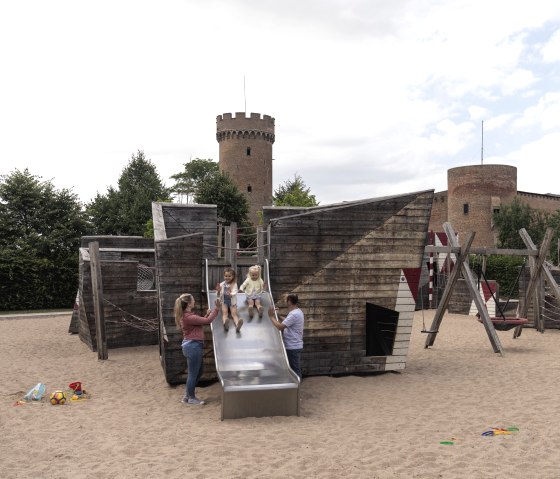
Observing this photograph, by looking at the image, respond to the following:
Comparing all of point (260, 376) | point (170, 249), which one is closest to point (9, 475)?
point (260, 376)

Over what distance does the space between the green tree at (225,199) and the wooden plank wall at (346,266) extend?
29580 mm

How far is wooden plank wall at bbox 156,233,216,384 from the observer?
10.1m

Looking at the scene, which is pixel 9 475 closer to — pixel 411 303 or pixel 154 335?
pixel 411 303

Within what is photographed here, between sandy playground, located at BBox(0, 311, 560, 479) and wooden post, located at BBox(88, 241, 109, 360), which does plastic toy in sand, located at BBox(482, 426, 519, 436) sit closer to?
sandy playground, located at BBox(0, 311, 560, 479)

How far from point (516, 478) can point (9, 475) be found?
5.19 metres

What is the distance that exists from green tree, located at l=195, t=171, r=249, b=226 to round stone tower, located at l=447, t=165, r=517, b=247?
1858cm

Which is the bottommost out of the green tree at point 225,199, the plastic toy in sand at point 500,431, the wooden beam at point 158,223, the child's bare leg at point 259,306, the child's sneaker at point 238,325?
the plastic toy in sand at point 500,431

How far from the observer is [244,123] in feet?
192

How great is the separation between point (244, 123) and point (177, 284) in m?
50.0

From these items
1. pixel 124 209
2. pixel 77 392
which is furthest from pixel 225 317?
pixel 124 209

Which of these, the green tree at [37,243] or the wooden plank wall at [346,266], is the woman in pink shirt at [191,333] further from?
the green tree at [37,243]

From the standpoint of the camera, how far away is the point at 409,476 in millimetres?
5980

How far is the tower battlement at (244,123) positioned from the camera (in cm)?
5853

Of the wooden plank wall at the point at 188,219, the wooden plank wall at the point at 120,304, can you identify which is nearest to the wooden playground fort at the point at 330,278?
the wooden plank wall at the point at 188,219
